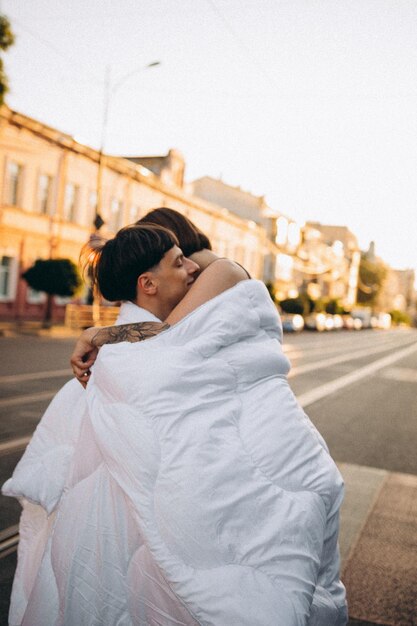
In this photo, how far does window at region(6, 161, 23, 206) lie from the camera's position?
2784 cm

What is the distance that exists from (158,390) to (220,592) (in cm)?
57

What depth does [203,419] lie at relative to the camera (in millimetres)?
1968

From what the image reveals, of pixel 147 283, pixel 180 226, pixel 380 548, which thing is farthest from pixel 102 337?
pixel 380 548

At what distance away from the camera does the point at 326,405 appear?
1132 cm

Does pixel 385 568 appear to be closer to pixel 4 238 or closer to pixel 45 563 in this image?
pixel 45 563

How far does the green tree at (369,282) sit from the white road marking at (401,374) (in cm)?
9781

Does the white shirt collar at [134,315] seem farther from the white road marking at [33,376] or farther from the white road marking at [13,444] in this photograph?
the white road marking at [33,376]

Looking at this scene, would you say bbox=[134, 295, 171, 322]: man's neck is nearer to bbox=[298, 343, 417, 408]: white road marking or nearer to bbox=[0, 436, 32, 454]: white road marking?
bbox=[0, 436, 32, 454]: white road marking

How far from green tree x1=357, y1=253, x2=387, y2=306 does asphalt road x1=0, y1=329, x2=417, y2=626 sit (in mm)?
99658

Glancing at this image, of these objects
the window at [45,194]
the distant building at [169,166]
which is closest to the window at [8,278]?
the window at [45,194]

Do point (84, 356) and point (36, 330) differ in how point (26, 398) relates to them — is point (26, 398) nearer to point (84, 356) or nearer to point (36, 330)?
point (84, 356)

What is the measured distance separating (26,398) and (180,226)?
7322 mm

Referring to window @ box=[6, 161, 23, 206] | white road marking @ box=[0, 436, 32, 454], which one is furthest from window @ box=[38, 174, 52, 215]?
white road marking @ box=[0, 436, 32, 454]

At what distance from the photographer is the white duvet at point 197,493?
6.20 ft
